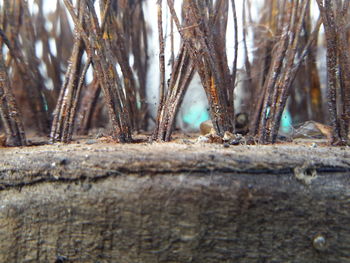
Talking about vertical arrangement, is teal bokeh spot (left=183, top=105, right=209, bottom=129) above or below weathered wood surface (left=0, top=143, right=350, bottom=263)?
above

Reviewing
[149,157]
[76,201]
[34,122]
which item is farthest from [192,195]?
[34,122]

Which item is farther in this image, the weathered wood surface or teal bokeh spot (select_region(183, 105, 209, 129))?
Result: teal bokeh spot (select_region(183, 105, 209, 129))

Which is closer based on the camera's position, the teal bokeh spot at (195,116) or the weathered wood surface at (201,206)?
the weathered wood surface at (201,206)

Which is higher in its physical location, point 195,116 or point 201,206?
point 195,116

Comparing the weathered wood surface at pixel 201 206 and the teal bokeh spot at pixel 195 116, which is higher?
the teal bokeh spot at pixel 195 116

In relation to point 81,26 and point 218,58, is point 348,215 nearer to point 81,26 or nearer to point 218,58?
point 218,58
